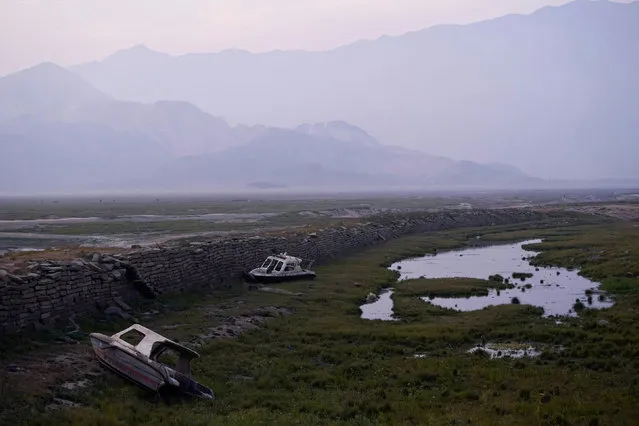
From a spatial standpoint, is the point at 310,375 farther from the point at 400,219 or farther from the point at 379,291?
the point at 400,219

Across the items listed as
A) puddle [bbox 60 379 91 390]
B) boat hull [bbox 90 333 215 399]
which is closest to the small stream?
boat hull [bbox 90 333 215 399]

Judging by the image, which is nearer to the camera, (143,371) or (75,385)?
(143,371)

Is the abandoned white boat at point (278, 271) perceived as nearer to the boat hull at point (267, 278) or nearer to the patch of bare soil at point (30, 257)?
the boat hull at point (267, 278)

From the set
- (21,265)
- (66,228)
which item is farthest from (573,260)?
(66,228)

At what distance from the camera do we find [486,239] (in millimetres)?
72375

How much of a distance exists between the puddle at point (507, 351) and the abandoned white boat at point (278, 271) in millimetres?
15917

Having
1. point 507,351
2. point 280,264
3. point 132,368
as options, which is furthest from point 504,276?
point 132,368

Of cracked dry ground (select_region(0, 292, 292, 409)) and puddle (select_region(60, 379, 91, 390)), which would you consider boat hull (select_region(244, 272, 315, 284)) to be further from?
puddle (select_region(60, 379, 91, 390))

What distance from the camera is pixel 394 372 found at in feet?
60.3

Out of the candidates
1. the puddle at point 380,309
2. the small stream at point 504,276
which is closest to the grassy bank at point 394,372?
the puddle at point 380,309

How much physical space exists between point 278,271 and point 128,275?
457 inches

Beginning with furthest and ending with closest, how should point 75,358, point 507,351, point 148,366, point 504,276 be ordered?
point 504,276 → point 507,351 → point 75,358 → point 148,366

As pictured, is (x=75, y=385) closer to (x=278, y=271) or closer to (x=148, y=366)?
(x=148, y=366)

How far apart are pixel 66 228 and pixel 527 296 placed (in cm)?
5863
